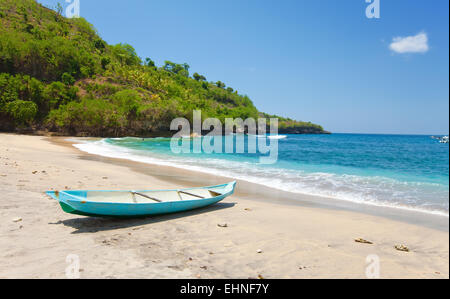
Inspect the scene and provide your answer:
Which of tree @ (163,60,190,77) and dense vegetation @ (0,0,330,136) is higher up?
tree @ (163,60,190,77)

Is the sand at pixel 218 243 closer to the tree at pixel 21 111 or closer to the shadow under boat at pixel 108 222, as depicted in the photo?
the shadow under boat at pixel 108 222

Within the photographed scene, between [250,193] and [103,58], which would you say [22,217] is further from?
[103,58]

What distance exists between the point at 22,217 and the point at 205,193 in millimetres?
5210

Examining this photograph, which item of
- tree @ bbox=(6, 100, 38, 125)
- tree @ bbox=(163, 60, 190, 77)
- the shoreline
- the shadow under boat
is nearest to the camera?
the shadow under boat

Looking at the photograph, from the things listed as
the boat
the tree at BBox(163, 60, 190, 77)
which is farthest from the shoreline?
the tree at BBox(163, 60, 190, 77)

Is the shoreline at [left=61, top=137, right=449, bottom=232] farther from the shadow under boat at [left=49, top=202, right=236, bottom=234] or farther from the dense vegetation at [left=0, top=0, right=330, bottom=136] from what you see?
the dense vegetation at [left=0, top=0, right=330, bottom=136]

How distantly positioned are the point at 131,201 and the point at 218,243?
3.25 m

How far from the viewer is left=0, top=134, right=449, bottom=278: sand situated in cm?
426

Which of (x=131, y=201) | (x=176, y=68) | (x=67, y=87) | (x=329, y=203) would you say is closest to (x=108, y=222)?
(x=131, y=201)

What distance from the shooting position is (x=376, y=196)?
10938 millimetres

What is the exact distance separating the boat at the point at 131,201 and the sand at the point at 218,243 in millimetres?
303

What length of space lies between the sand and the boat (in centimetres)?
30

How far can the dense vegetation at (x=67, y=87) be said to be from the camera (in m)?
48.9
